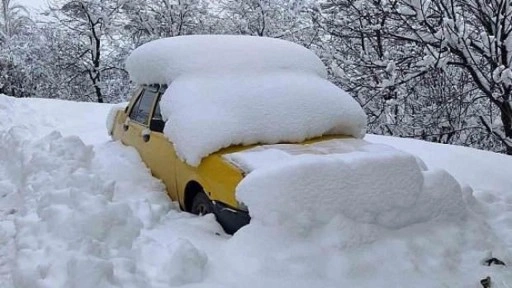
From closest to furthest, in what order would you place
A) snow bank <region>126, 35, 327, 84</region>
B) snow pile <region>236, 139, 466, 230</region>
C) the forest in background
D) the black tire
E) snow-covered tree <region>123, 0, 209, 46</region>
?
snow pile <region>236, 139, 466, 230</region> → the black tire → snow bank <region>126, 35, 327, 84</region> → the forest in background → snow-covered tree <region>123, 0, 209, 46</region>

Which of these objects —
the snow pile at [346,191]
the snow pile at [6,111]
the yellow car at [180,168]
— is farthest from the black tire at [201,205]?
the snow pile at [6,111]

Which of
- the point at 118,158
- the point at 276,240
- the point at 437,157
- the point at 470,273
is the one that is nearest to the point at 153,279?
the point at 276,240

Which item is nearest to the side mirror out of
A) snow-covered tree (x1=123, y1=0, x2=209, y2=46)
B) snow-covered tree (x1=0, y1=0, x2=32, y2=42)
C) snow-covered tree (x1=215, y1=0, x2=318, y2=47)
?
snow-covered tree (x1=215, y1=0, x2=318, y2=47)

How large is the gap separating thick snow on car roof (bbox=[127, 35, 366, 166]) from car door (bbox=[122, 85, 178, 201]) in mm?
194

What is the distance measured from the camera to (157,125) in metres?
5.68

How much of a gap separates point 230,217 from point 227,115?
3.36 feet

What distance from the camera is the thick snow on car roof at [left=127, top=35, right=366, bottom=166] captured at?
4930mm

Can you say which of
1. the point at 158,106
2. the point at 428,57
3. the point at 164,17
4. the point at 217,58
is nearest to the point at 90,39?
the point at 164,17

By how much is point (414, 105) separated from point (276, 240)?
10999 mm

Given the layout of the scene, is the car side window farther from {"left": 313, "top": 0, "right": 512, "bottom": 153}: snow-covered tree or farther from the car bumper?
{"left": 313, "top": 0, "right": 512, "bottom": 153}: snow-covered tree

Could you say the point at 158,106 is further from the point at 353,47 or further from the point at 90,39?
the point at 90,39

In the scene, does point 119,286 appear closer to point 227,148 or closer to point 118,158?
point 227,148

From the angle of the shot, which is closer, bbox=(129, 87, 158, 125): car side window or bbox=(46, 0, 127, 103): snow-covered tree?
bbox=(129, 87, 158, 125): car side window

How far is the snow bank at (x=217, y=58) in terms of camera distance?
571cm
